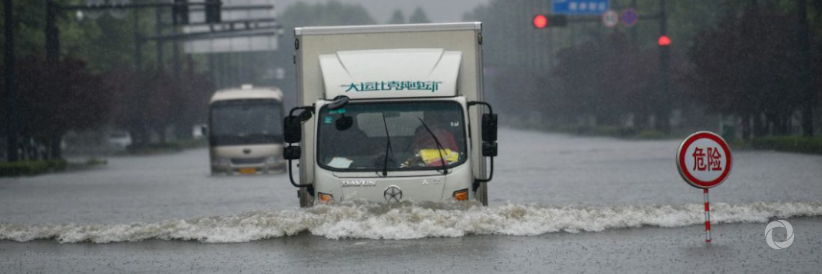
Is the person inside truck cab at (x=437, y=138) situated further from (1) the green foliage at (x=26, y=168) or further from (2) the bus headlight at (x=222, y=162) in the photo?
(1) the green foliage at (x=26, y=168)

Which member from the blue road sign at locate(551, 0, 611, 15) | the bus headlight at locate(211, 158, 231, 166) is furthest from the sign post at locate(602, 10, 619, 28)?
the bus headlight at locate(211, 158, 231, 166)

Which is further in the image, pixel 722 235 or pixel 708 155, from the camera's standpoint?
pixel 722 235

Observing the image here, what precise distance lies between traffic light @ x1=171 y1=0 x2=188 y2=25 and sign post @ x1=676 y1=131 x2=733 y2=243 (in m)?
29.3

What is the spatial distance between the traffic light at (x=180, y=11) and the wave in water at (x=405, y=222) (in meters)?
23.7

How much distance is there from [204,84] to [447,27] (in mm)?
71531

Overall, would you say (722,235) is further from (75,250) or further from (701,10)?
(701,10)

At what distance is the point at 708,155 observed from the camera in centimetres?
1266

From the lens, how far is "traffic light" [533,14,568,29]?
4100 cm

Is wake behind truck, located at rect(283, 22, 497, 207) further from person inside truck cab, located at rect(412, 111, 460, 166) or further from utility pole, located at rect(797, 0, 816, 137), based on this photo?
utility pole, located at rect(797, 0, 816, 137)

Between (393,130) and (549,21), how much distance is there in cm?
2733

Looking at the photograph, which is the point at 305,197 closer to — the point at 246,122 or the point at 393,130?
the point at 393,130

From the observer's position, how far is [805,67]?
132ft

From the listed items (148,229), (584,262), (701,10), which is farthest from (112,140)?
(584,262)

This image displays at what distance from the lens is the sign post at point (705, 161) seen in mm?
12602
